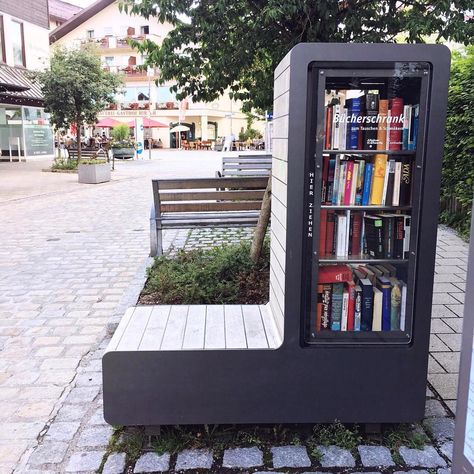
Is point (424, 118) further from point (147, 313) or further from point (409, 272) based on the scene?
point (147, 313)

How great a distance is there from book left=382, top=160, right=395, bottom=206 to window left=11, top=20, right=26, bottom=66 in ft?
98.1

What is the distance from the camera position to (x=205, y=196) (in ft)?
23.5

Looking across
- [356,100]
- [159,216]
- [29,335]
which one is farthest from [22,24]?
[356,100]

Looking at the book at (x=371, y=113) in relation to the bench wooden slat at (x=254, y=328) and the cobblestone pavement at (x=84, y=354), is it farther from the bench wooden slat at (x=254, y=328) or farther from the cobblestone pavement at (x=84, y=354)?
the cobblestone pavement at (x=84, y=354)

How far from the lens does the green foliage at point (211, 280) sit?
4754 mm

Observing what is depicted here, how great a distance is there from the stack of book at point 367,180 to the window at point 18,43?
97.7 feet

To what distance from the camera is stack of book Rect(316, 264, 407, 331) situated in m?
2.94

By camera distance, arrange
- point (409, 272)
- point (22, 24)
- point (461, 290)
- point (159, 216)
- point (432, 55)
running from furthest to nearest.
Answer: point (22, 24) < point (159, 216) < point (461, 290) < point (409, 272) < point (432, 55)

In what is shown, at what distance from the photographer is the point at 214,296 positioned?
477 cm

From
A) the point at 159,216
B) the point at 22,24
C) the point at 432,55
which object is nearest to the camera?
the point at 432,55

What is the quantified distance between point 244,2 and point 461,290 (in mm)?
3550

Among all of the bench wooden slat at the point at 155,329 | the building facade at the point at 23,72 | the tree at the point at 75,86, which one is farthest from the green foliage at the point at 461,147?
the building facade at the point at 23,72

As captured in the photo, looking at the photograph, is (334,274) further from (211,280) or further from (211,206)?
(211,206)

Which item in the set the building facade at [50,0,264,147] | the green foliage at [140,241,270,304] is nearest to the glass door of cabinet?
the green foliage at [140,241,270,304]
